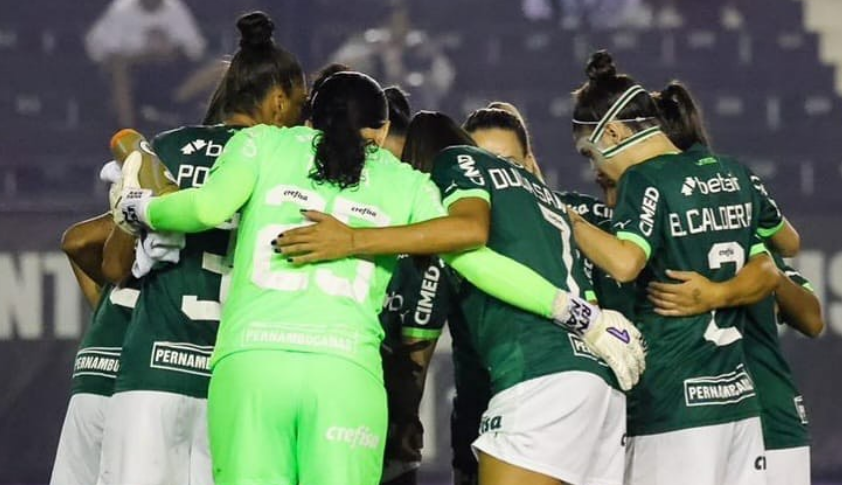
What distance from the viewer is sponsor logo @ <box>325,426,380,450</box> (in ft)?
12.3

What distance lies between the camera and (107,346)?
182 inches

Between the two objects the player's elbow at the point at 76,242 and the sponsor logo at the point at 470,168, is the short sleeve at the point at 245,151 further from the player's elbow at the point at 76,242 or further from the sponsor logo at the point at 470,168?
the player's elbow at the point at 76,242

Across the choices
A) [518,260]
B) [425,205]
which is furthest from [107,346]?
[518,260]

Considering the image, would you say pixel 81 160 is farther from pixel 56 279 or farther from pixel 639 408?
pixel 639 408

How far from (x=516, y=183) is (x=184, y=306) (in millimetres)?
964

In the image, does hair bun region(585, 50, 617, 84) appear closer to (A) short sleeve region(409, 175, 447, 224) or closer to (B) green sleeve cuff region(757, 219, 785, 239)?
(B) green sleeve cuff region(757, 219, 785, 239)

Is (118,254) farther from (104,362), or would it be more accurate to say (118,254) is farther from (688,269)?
(688,269)

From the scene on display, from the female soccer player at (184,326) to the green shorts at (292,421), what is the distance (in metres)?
0.55

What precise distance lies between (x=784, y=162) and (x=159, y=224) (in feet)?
22.7

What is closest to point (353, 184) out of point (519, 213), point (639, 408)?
point (519, 213)

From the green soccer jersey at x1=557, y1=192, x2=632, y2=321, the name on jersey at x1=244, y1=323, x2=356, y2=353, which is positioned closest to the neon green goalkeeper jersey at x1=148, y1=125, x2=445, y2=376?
the name on jersey at x1=244, y1=323, x2=356, y2=353

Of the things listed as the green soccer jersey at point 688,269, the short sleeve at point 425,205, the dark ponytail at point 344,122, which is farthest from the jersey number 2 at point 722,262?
the dark ponytail at point 344,122

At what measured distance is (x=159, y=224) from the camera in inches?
158

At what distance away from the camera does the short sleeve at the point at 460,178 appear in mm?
4129
